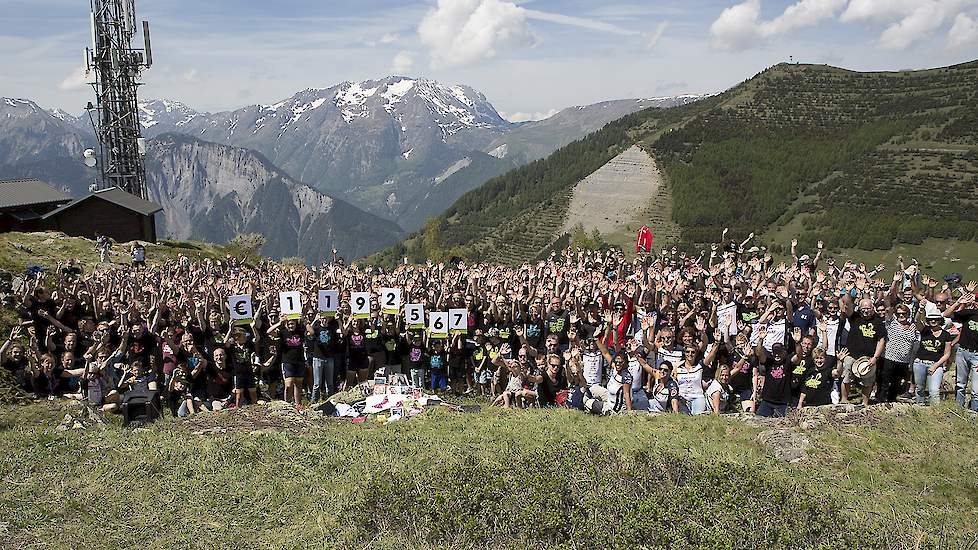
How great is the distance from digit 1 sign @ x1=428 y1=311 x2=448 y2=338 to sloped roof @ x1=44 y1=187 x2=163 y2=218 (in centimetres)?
4006

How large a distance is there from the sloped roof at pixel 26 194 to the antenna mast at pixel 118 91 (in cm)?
1149

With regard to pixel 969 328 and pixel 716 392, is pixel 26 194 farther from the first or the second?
pixel 969 328

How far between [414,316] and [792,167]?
143 m

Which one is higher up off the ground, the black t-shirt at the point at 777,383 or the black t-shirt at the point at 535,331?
the black t-shirt at the point at 535,331

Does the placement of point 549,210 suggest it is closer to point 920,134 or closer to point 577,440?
point 920,134

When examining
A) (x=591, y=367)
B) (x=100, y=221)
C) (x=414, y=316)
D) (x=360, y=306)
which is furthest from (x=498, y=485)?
(x=100, y=221)

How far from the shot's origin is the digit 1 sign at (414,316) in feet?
51.0

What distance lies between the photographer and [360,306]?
15.7 meters

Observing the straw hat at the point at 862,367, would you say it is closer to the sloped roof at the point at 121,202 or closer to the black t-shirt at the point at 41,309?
the black t-shirt at the point at 41,309

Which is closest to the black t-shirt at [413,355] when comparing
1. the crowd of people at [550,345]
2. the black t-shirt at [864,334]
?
the crowd of people at [550,345]

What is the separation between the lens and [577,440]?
1182cm

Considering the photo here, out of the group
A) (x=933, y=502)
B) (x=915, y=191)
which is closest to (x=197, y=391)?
(x=933, y=502)

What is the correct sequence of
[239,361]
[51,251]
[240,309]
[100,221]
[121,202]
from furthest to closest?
[121,202] < [100,221] < [51,251] < [240,309] < [239,361]

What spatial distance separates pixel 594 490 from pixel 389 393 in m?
6.07
